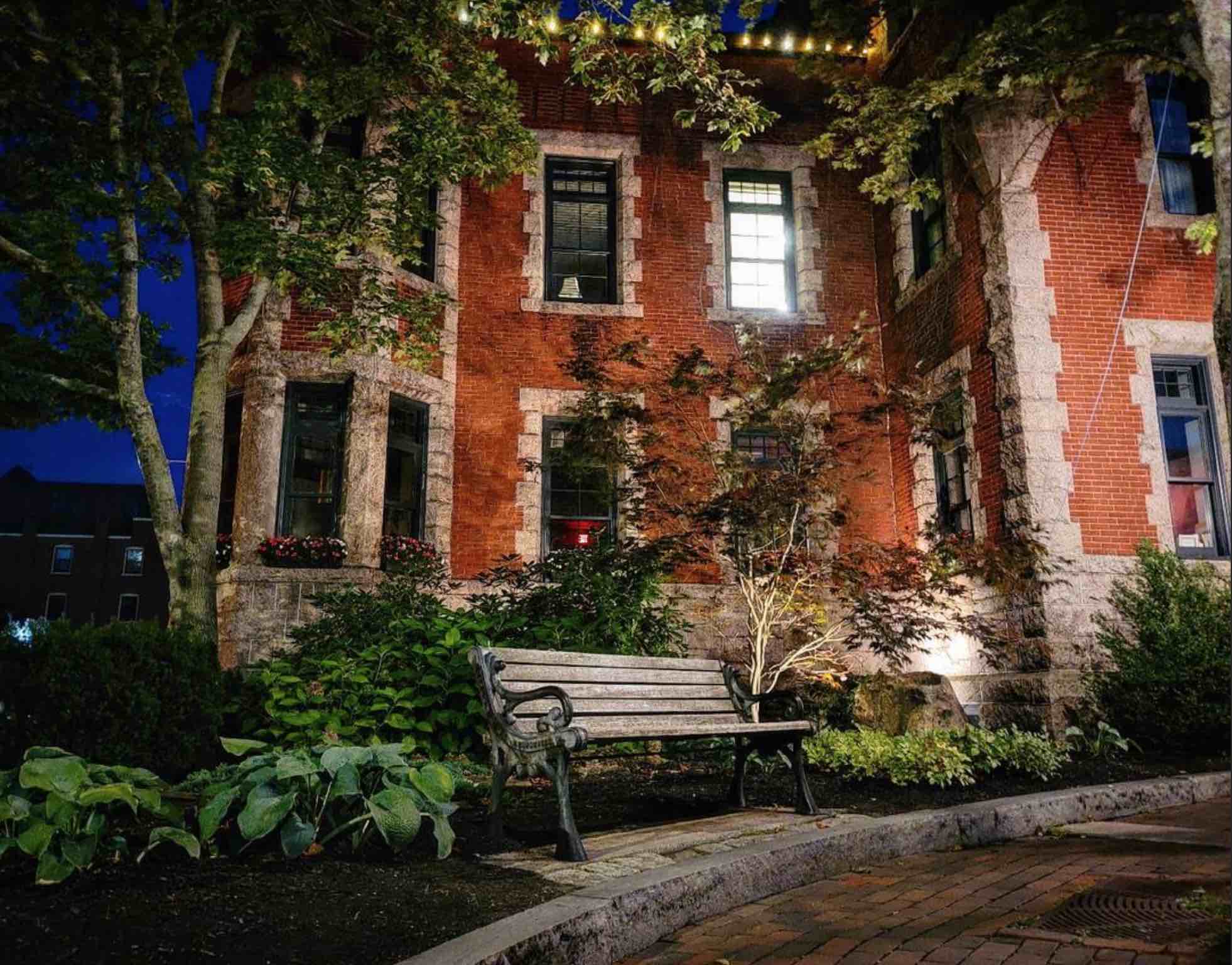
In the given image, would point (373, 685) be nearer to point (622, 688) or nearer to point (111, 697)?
point (111, 697)

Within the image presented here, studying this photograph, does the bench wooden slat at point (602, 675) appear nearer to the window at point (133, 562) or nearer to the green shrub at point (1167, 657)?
the green shrub at point (1167, 657)

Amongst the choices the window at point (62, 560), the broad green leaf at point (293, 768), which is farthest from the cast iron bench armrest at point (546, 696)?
the window at point (62, 560)

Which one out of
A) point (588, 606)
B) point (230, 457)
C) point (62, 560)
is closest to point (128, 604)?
point (62, 560)

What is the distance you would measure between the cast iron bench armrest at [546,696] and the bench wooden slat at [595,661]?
237 millimetres

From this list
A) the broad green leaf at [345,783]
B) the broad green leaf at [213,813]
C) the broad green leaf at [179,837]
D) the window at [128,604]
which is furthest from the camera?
the window at [128,604]

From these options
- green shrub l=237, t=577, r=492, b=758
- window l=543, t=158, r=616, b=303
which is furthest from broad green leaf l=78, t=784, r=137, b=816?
window l=543, t=158, r=616, b=303

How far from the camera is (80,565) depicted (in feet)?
163

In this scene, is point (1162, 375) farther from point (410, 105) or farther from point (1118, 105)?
point (410, 105)

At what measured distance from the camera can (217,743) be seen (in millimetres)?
6953

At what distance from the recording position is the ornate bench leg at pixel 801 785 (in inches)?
208

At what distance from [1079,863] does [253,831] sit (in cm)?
387

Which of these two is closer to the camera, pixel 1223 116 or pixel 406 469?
pixel 1223 116

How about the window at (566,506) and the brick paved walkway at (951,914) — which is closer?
the brick paved walkway at (951,914)

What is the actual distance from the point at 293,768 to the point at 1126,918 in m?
3.29
